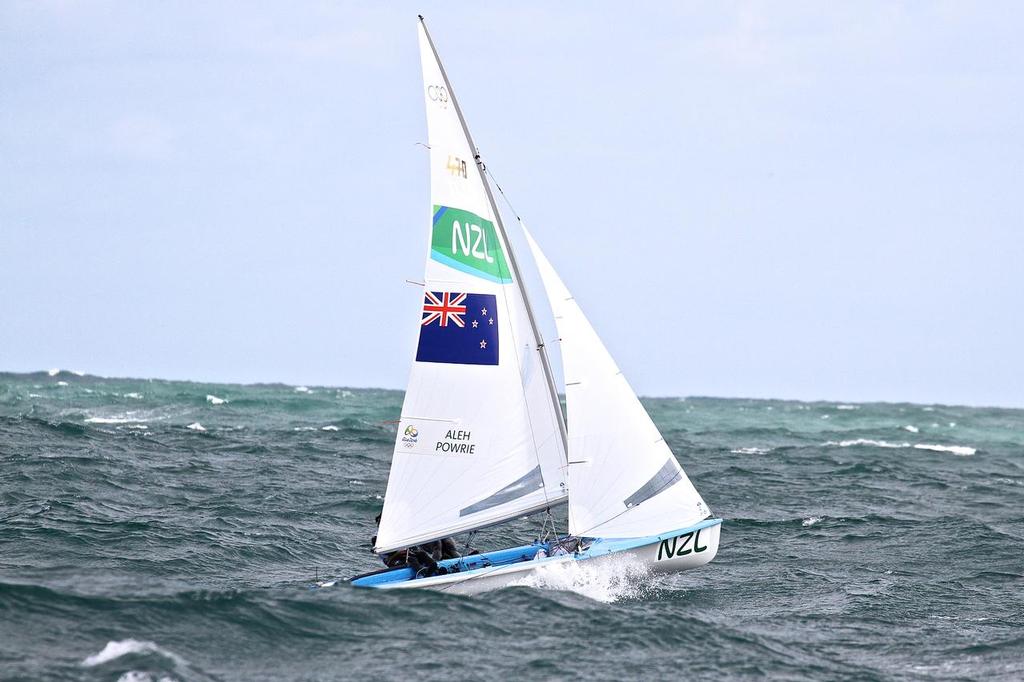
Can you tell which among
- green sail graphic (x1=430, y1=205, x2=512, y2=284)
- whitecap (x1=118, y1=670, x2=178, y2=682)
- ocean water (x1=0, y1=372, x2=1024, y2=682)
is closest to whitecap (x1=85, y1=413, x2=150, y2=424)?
ocean water (x1=0, y1=372, x2=1024, y2=682)

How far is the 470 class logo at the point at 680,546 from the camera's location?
54.1 ft

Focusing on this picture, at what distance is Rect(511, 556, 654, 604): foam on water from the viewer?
16.1 m

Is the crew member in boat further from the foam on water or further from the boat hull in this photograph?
the foam on water

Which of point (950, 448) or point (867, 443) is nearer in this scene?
point (950, 448)

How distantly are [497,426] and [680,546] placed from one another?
326 centimetres

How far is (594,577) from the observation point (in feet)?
53.8

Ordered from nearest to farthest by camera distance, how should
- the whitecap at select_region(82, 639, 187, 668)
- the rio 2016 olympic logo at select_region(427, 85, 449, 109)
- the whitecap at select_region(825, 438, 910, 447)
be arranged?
the whitecap at select_region(82, 639, 187, 668) → the rio 2016 olympic logo at select_region(427, 85, 449, 109) → the whitecap at select_region(825, 438, 910, 447)

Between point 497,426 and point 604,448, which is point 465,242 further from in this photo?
point 604,448

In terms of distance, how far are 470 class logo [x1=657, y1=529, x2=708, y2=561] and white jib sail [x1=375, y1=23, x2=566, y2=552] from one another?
1.83 metres

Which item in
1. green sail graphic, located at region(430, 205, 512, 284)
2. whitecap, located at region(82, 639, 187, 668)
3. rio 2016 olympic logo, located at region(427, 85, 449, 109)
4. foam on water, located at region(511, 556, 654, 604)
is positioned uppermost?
rio 2016 olympic logo, located at region(427, 85, 449, 109)

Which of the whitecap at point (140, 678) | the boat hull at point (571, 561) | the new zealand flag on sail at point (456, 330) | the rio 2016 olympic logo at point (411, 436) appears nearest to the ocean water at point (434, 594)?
the whitecap at point (140, 678)

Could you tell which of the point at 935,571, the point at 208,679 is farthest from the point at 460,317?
the point at 935,571

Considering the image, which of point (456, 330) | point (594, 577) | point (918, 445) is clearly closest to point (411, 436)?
point (456, 330)

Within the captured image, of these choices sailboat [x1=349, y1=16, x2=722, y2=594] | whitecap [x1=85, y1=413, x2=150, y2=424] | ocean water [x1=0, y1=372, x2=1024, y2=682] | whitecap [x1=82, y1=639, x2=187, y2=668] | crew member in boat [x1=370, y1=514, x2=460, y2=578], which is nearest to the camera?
whitecap [x1=82, y1=639, x2=187, y2=668]
